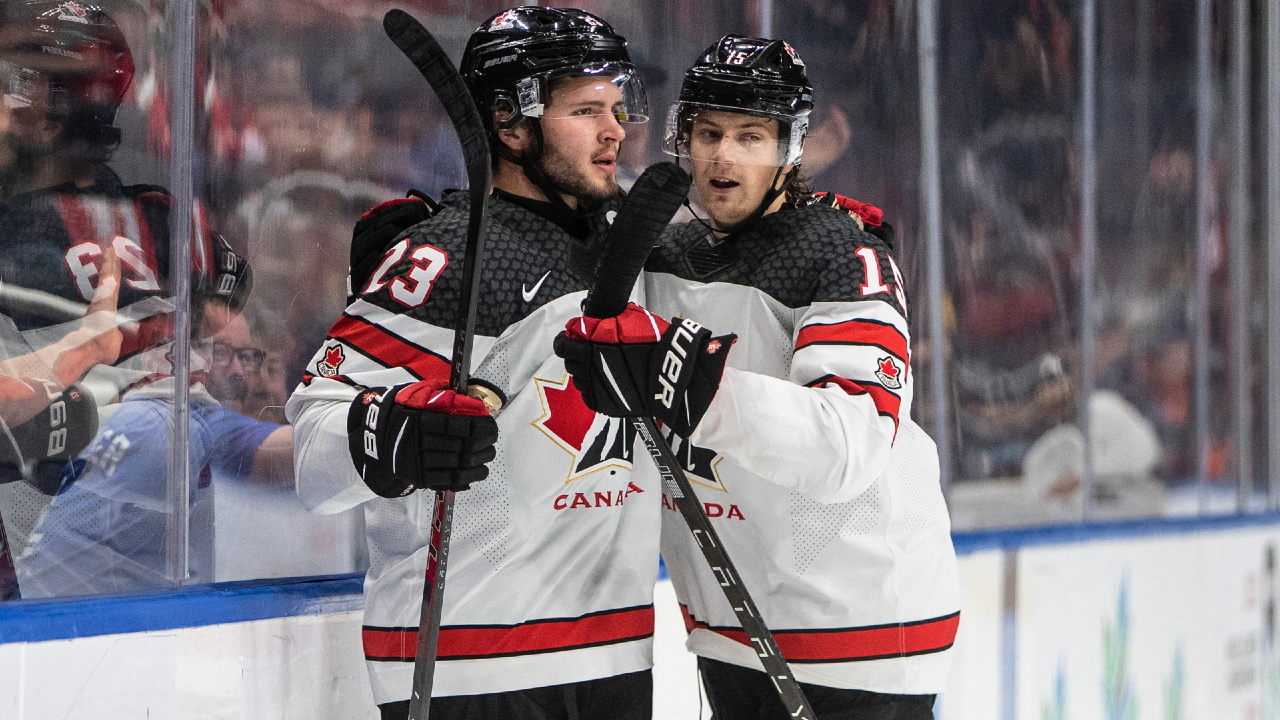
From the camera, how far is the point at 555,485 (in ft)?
4.94

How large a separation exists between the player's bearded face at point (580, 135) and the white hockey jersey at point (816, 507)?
0.57 feet

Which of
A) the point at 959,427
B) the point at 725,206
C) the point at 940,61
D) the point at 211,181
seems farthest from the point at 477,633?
the point at 940,61

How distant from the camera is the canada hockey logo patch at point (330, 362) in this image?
142cm

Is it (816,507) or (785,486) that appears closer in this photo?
(785,486)

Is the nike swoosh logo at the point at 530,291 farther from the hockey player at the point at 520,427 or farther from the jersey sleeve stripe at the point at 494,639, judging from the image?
the jersey sleeve stripe at the point at 494,639

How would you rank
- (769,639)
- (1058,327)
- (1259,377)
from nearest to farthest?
(769,639), (1058,327), (1259,377)

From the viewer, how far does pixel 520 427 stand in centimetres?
150

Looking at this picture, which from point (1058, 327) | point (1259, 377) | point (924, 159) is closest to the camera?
point (924, 159)

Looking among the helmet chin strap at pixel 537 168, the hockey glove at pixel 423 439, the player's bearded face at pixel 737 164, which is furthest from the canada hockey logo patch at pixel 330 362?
the player's bearded face at pixel 737 164

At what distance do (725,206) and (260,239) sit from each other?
79cm

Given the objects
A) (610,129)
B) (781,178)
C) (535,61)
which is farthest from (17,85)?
(781,178)

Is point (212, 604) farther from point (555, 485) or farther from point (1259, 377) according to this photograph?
point (1259, 377)

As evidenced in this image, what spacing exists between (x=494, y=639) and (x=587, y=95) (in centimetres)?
76

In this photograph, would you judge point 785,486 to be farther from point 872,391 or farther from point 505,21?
point 505,21
